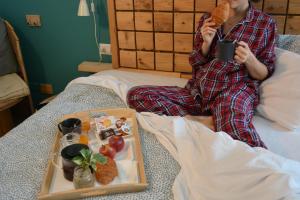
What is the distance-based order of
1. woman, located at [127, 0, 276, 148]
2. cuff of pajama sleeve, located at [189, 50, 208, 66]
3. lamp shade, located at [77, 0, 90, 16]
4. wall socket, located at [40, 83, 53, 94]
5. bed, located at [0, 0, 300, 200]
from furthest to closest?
wall socket, located at [40, 83, 53, 94], lamp shade, located at [77, 0, 90, 16], cuff of pajama sleeve, located at [189, 50, 208, 66], woman, located at [127, 0, 276, 148], bed, located at [0, 0, 300, 200]

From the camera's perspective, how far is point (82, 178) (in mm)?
994

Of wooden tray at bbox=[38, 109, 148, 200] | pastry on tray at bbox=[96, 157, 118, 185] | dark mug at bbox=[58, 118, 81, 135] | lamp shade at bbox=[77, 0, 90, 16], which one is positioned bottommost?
wooden tray at bbox=[38, 109, 148, 200]

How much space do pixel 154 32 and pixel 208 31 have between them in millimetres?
627

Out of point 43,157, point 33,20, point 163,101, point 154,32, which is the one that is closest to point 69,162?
point 43,157

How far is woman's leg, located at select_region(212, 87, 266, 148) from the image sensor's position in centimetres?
A: 126

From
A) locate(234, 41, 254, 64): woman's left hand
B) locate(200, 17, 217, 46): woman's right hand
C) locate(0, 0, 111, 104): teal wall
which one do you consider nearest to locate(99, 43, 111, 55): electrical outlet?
locate(0, 0, 111, 104): teal wall

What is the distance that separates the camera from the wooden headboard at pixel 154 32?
1.98 m

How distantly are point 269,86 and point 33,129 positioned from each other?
43.4 inches

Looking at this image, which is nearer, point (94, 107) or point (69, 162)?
point (69, 162)

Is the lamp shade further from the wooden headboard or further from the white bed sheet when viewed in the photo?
the white bed sheet

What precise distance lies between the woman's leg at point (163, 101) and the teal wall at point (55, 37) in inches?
34.9

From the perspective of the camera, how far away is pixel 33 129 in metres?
1.40

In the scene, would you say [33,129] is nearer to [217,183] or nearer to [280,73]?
[217,183]

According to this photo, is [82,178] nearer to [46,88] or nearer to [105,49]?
[105,49]
